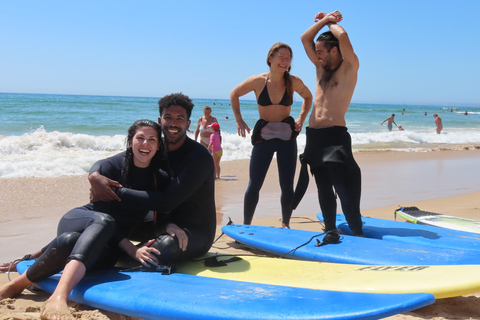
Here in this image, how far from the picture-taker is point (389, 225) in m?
4.88

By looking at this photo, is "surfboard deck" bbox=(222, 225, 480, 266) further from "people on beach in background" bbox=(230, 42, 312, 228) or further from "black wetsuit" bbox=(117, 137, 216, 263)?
"black wetsuit" bbox=(117, 137, 216, 263)

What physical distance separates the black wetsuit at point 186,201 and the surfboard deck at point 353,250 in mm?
784

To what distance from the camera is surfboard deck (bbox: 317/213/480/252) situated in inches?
164

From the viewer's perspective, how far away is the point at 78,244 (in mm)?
2891

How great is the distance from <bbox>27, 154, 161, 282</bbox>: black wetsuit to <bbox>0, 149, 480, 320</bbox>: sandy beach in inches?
10.4

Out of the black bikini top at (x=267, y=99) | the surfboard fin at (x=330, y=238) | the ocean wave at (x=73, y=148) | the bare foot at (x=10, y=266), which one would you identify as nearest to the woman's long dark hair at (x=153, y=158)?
the bare foot at (x=10, y=266)

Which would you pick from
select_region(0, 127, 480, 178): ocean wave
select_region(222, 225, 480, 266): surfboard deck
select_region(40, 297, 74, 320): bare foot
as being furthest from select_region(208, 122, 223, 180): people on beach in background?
select_region(40, 297, 74, 320): bare foot

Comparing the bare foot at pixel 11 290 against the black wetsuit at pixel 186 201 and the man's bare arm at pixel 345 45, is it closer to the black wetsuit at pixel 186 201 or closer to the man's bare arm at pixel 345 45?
the black wetsuit at pixel 186 201

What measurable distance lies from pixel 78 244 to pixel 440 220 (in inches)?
152

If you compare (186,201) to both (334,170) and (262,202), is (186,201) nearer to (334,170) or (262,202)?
(334,170)

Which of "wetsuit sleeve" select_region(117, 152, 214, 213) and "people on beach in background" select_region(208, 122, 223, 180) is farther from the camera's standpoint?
"people on beach in background" select_region(208, 122, 223, 180)

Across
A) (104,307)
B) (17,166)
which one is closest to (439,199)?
(104,307)

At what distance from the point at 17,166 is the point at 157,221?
6809mm

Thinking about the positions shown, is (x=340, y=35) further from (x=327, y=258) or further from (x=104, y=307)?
(x=104, y=307)
